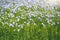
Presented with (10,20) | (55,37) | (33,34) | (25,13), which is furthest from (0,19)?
(55,37)

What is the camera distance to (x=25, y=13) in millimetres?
8859

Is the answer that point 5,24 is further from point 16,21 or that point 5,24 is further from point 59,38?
point 59,38

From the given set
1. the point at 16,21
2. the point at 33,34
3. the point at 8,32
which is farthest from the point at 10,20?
the point at 33,34

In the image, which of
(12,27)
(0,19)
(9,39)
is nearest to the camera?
(9,39)

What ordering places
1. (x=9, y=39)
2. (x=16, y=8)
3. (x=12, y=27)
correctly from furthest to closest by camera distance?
(x=16, y=8)
(x=12, y=27)
(x=9, y=39)

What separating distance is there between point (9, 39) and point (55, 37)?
1562 millimetres

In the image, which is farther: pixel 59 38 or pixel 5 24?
pixel 5 24

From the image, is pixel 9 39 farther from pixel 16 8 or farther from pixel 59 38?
pixel 16 8

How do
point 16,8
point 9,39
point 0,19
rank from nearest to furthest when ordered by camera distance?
point 9,39 < point 0,19 < point 16,8

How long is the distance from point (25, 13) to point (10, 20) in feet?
2.68

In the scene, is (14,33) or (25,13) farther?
→ (25,13)

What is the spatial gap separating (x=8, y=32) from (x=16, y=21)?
712mm

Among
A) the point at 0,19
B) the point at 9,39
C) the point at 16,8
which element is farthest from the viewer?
the point at 16,8

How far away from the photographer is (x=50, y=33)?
7.57 metres
